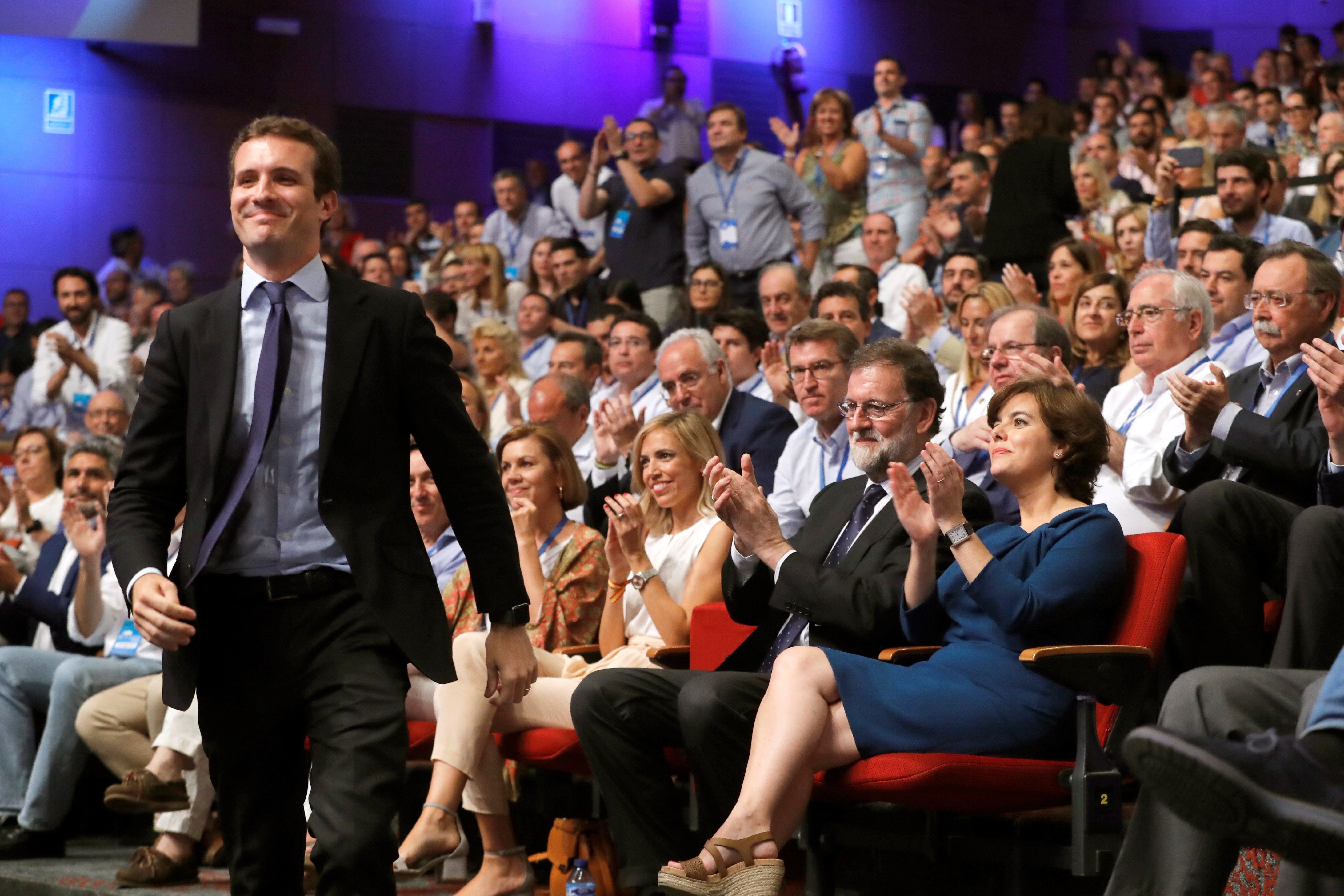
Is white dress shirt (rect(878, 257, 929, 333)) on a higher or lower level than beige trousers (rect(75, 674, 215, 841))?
higher

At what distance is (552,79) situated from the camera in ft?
41.0

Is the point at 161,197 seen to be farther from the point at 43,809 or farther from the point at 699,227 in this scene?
the point at 43,809

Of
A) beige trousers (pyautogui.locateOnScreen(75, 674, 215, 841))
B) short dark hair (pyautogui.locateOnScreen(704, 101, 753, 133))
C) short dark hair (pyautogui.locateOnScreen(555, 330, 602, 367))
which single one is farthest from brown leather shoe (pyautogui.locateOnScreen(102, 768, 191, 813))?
short dark hair (pyautogui.locateOnScreen(704, 101, 753, 133))

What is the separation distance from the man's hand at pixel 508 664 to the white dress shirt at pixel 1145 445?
1690mm

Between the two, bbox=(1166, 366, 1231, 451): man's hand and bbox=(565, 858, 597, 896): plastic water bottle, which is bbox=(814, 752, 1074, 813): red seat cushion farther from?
bbox=(1166, 366, 1231, 451): man's hand

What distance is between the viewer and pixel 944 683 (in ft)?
9.33

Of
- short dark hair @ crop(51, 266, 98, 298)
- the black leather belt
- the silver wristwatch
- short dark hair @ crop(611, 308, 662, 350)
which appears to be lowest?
the black leather belt

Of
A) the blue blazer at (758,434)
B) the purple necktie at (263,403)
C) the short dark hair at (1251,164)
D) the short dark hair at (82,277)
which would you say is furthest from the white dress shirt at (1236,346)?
the short dark hair at (82,277)

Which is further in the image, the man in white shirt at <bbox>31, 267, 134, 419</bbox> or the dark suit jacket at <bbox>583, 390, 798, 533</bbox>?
the man in white shirt at <bbox>31, 267, 134, 419</bbox>

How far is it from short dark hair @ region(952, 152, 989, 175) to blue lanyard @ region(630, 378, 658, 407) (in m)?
2.58

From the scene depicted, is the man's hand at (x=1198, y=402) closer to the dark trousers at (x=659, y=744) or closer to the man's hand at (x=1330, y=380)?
the man's hand at (x=1330, y=380)

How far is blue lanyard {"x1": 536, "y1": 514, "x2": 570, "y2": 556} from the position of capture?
13.5 feet

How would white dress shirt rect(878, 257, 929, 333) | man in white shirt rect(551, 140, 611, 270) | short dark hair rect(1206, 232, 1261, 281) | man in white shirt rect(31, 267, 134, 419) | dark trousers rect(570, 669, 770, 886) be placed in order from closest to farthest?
dark trousers rect(570, 669, 770, 886), short dark hair rect(1206, 232, 1261, 281), white dress shirt rect(878, 257, 929, 333), man in white shirt rect(31, 267, 134, 419), man in white shirt rect(551, 140, 611, 270)

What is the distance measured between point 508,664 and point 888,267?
5.28m
